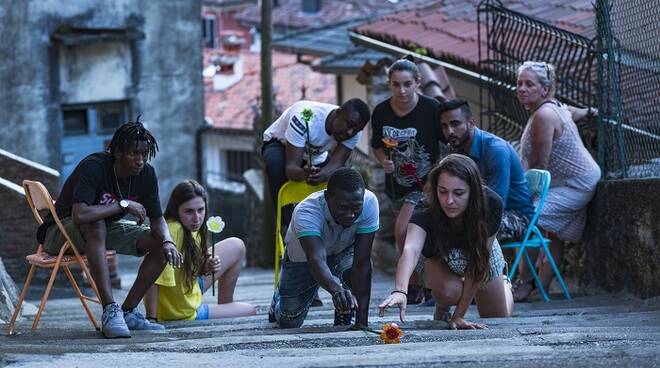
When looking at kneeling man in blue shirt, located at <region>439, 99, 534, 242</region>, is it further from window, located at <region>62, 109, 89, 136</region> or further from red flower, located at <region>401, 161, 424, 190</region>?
window, located at <region>62, 109, 89, 136</region>

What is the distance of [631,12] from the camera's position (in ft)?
30.3

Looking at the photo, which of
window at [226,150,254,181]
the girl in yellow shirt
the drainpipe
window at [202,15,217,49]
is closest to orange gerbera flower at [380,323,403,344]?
the girl in yellow shirt

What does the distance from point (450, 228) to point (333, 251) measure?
69 centimetres

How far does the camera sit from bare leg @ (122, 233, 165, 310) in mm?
7715

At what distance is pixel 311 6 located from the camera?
37562 millimetres

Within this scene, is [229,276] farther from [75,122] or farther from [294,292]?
[75,122]

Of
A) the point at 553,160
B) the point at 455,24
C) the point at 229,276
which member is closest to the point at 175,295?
the point at 229,276

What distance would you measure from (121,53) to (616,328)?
1858 centimetres

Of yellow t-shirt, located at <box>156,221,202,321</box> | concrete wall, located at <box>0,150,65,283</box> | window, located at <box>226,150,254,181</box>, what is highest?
yellow t-shirt, located at <box>156,221,202,321</box>

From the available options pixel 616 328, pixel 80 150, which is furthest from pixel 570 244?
pixel 80 150

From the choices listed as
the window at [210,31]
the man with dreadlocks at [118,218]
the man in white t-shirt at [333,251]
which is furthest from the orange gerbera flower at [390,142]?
the window at [210,31]

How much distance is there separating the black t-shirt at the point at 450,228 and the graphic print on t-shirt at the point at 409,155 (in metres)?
1.77

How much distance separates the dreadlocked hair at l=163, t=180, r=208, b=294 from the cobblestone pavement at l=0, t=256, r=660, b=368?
0.36 metres

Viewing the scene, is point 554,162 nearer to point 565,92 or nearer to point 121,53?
point 565,92
